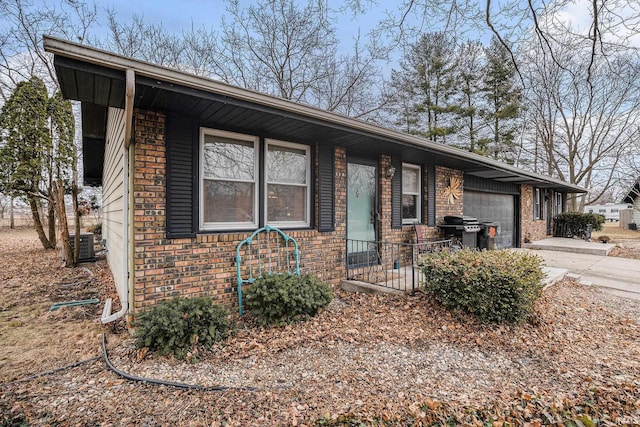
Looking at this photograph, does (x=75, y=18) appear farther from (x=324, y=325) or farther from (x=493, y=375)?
(x=493, y=375)

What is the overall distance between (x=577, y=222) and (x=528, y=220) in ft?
13.0

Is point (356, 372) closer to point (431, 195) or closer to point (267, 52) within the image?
point (431, 195)

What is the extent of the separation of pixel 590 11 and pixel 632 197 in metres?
29.3

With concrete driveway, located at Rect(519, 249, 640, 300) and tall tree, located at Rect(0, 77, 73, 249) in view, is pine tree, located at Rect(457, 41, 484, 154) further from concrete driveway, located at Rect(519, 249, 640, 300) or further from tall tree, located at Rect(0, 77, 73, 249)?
tall tree, located at Rect(0, 77, 73, 249)

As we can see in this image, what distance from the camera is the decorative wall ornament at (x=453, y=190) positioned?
7.52 m

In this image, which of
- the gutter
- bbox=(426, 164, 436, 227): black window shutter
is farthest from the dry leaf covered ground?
bbox=(426, 164, 436, 227): black window shutter

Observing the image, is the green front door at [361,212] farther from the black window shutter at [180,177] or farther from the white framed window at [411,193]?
the black window shutter at [180,177]

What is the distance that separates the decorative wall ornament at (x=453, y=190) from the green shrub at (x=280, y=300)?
16.3 feet

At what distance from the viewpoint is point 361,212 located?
5.89m

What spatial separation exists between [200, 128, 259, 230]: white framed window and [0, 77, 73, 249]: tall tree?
6.64 meters

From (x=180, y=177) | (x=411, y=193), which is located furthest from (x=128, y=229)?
(x=411, y=193)

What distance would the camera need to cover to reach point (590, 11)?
2.87m

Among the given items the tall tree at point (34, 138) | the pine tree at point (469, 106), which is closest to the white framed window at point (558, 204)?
the pine tree at point (469, 106)

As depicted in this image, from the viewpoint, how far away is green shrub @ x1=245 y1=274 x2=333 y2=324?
3.71 metres
